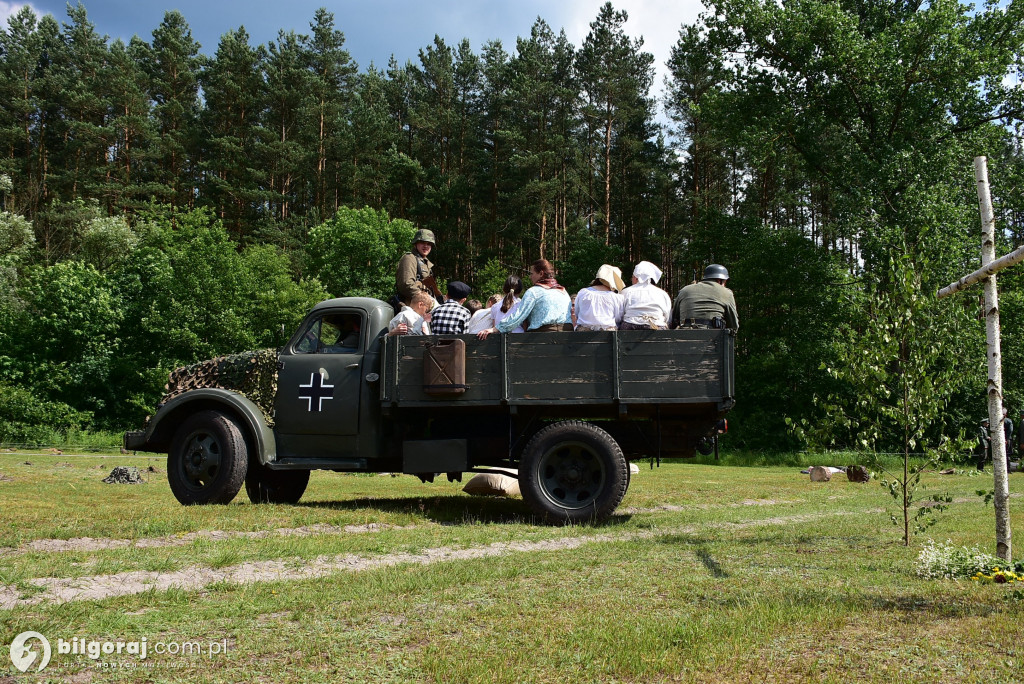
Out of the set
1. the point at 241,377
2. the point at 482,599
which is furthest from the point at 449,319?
the point at 482,599

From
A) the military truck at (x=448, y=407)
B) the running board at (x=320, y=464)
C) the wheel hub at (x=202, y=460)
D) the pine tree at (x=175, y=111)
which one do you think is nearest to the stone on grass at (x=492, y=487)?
the military truck at (x=448, y=407)

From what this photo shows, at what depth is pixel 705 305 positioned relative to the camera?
880 centimetres

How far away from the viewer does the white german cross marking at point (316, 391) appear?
908 centimetres

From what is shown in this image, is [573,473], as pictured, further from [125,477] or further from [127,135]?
[127,135]

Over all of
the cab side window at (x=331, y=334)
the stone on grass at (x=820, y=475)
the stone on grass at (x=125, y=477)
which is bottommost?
the stone on grass at (x=820, y=475)

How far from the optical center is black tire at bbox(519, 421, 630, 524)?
27.7 ft

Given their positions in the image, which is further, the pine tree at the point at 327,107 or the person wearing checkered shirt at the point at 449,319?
the pine tree at the point at 327,107

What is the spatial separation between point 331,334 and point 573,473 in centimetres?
314

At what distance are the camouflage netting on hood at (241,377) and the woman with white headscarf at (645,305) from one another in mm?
3997

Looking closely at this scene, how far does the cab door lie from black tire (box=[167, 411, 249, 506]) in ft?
1.74

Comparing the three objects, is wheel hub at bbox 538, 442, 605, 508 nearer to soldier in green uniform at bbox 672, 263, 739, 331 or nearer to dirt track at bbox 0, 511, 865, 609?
dirt track at bbox 0, 511, 865, 609

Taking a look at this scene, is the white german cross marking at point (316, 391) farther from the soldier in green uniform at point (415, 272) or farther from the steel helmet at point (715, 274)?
the steel helmet at point (715, 274)

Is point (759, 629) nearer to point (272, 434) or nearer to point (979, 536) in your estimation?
point (979, 536)

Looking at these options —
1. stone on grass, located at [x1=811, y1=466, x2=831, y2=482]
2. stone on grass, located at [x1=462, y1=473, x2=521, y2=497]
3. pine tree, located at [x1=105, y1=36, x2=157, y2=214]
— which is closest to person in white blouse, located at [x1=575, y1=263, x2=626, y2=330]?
stone on grass, located at [x1=462, y1=473, x2=521, y2=497]
